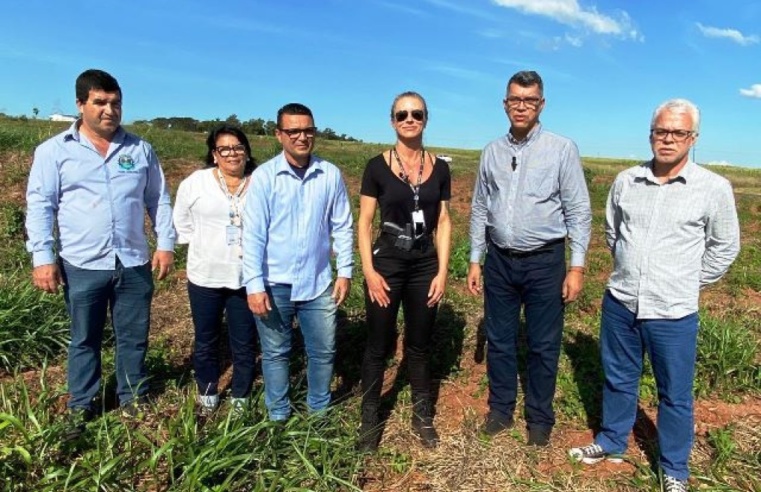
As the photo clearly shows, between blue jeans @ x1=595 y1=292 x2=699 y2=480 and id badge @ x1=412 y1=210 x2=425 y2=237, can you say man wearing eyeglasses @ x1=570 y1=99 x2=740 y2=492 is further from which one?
id badge @ x1=412 y1=210 x2=425 y2=237

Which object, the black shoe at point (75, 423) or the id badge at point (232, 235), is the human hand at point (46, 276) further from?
the id badge at point (232, 235)

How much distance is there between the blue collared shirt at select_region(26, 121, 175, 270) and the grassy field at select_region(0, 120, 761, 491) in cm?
88

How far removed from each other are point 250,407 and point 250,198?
1407 mm

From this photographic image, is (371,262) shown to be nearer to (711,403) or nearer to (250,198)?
(250,198)

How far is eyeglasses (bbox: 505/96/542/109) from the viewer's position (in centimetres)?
332

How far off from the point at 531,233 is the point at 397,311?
98cm

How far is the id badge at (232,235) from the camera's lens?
3.80 m

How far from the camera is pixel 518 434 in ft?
12.8

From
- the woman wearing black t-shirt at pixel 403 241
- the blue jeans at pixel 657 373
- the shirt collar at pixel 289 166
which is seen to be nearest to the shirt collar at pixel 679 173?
the blue jeans at pixel 657 373

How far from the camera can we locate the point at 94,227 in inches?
139

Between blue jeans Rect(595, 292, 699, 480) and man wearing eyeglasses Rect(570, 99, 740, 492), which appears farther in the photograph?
blue jeans Rect(595, 292, 699, 480)

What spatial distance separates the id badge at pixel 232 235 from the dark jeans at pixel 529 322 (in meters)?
1.72

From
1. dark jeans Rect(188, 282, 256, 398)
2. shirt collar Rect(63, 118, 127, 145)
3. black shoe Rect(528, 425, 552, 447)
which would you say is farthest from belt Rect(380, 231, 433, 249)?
shirt collar Rect(63, 118, 127, 145)

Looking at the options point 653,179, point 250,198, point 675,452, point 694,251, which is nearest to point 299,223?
point 250,198
